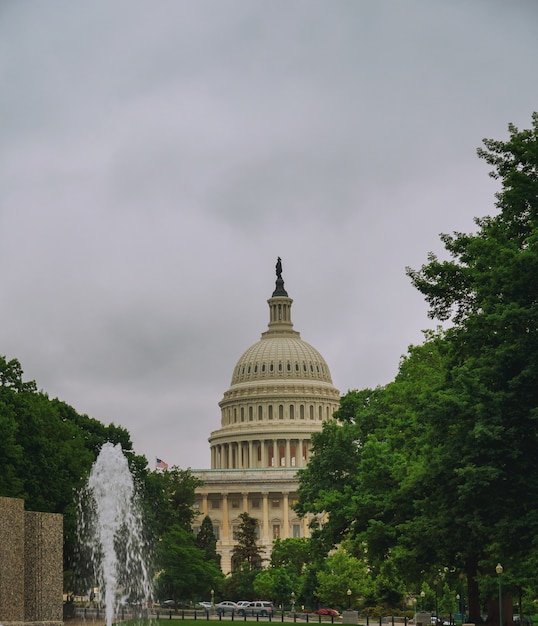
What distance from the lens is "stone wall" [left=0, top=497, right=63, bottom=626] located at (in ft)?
124

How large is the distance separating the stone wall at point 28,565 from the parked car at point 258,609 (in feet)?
248

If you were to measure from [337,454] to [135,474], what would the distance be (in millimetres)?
26447

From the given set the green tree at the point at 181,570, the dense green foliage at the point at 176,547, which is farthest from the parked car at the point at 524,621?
the green tree at the point at 181,570

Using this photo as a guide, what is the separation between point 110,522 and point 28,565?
Answer: 1607 inches

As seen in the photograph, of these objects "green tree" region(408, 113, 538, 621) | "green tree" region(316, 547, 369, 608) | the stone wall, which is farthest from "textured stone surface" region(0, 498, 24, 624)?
"green tree" region(316, 547, 369, 608)

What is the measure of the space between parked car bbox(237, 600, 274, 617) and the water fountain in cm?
1738

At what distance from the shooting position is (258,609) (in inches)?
4897

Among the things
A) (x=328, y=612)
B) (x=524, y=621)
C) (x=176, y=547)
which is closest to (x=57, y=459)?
(x=524, y=621)

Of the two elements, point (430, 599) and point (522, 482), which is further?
point (430, 599)

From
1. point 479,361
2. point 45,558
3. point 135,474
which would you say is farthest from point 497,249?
point 135,474

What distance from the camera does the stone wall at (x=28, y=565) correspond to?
37781 millimetres

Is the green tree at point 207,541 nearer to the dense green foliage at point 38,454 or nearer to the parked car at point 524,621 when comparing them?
the parked car at point 524,621

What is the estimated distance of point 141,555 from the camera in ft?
355

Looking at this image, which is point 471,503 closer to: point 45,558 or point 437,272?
point 437,272
